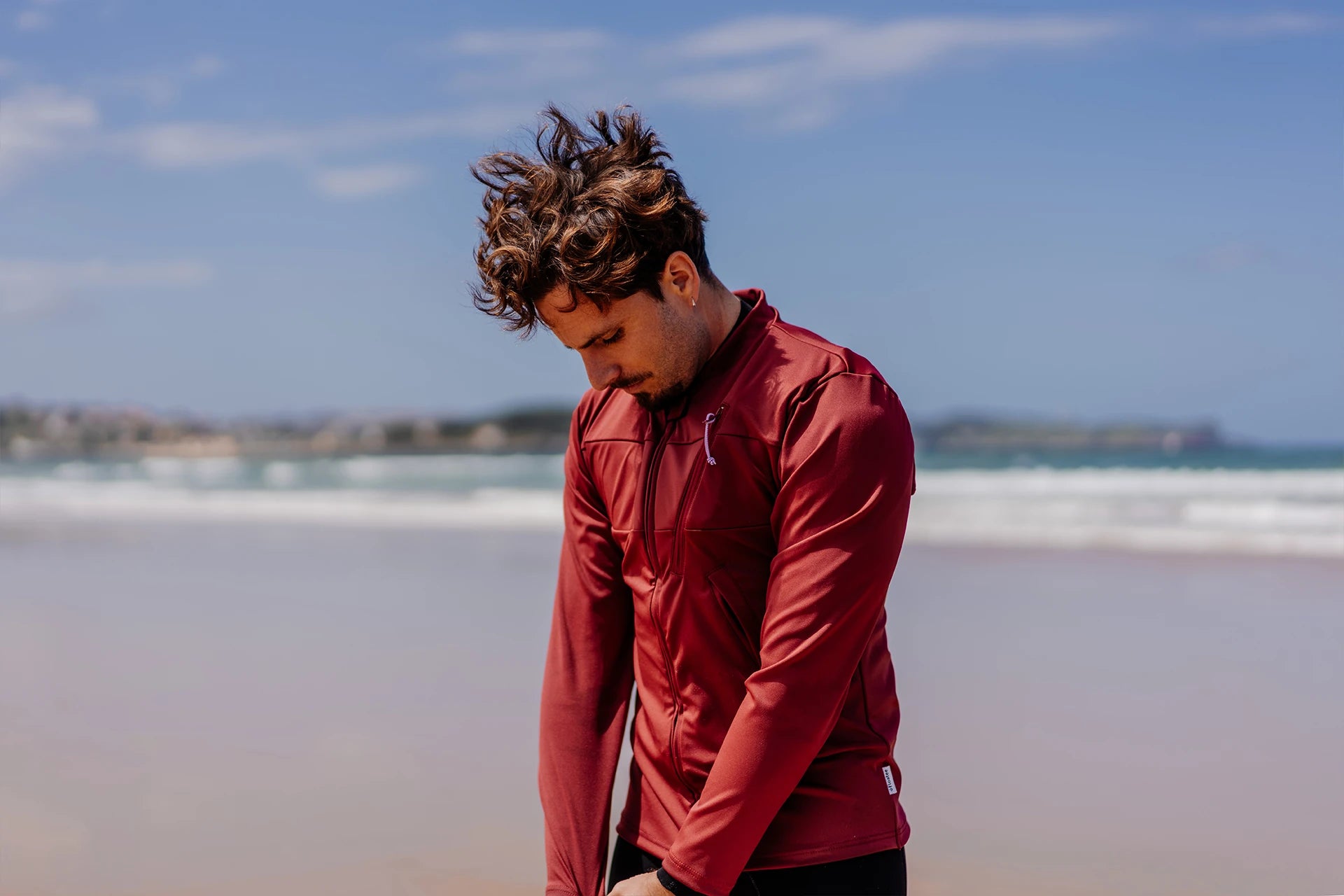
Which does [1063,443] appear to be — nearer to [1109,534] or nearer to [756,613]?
[1109,534]

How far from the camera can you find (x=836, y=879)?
138 cm

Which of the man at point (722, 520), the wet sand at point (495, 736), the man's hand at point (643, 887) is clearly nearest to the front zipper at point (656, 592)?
the man at point (722, 520)

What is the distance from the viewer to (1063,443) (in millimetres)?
50531

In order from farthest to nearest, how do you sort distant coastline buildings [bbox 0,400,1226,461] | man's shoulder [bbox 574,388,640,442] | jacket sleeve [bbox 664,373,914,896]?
1. distant coastline buildings [bbox 0,400,1226,461]
2. man's shoulder [bbox 574,388,640,442]
3. jacket sleeve [bbox 664,373,914,896]

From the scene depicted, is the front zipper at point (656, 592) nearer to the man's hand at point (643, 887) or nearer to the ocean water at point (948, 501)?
the man's hand at point (643, 887)

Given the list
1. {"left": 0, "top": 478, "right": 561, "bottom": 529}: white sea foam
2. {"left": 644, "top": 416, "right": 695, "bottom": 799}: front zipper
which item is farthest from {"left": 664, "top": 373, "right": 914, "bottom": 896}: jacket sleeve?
{"left": 0, "top": 478, "right": 561, "bottom": 529}: white sea foam

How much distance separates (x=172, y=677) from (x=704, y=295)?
510cm

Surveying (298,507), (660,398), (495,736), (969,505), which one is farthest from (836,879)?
(298,507)

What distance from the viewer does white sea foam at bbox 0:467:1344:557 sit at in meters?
11.6

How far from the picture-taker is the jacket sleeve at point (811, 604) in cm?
128

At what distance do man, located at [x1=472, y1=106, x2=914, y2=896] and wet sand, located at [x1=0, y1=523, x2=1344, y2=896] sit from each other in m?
2.28

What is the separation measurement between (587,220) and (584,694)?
2.17 ft

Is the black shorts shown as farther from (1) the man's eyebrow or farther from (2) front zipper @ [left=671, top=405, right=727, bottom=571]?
(1) the man's eyebrow

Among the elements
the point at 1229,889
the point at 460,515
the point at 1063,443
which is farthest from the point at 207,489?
the point at 1063,443
